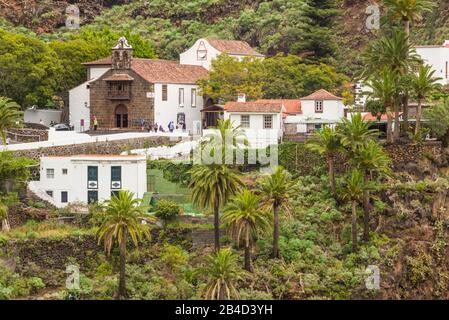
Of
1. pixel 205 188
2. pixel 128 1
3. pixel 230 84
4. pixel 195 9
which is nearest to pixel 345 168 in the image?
pixel 205 188

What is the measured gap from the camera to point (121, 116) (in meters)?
→ 101

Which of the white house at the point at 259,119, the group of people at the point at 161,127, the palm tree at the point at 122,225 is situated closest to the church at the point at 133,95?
the group of people at the point at 161,127

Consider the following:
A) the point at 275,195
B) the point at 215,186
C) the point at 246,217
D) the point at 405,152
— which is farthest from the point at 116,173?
the point at 405,152

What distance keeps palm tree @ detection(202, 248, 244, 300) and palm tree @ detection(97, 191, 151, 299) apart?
14.4ft

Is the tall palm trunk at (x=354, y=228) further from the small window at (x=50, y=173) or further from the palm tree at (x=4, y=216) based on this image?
the palm tree at (x=4, y=216)

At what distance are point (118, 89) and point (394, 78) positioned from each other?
24660 millimetres

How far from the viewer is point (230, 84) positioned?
101 metres

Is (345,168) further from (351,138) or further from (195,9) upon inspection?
(195,9)

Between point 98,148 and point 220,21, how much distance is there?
43278mm

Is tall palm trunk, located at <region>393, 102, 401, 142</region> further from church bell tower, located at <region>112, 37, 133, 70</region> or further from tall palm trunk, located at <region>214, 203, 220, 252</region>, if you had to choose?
church bell tower, located at <region>112, 37, 133, 70</region>

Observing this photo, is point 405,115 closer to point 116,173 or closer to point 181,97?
point 116,173

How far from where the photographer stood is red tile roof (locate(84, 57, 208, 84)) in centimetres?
10075

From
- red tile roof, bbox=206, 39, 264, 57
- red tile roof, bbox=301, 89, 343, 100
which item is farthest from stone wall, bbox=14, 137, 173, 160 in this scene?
red tile roof, bbox=206, 39, 264, 57

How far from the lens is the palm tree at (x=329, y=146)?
268 feet
